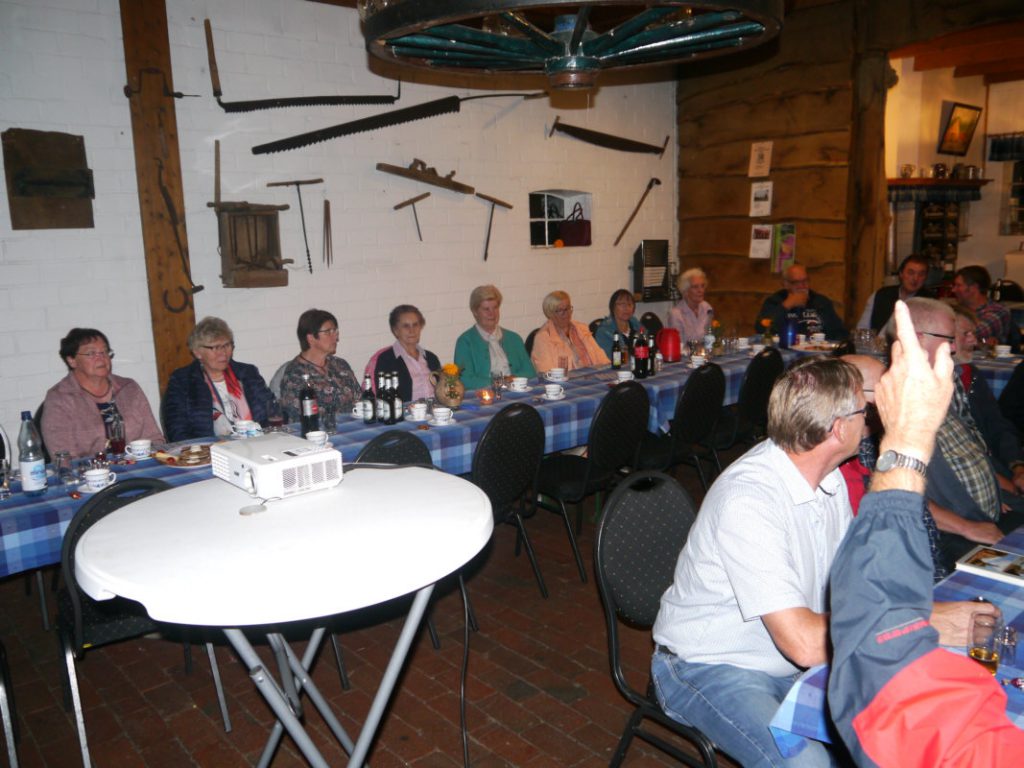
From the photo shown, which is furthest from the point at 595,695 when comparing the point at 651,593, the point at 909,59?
the point at 909,59

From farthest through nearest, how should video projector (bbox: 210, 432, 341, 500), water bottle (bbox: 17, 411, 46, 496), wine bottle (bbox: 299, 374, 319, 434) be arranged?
wine bottle (bbox: 299, 374, 319, 434)
water bottle (bbox: 17, 411, 46, 496)
video projector (bbox: 210, 432, 341, 500)

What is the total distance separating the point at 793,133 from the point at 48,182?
6.26m

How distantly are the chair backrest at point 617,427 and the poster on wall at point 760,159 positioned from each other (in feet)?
15.1

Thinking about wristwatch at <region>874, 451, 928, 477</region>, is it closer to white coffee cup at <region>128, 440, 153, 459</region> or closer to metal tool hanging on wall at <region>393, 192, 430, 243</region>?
white coffee cup at <region>128, 440, 153, 459</region>

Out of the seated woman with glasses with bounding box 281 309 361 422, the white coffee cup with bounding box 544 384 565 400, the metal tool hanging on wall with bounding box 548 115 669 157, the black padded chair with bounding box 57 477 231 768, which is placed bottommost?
the black padded chair with bounding box 57 477 231 768

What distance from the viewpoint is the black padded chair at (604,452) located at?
13.0ft

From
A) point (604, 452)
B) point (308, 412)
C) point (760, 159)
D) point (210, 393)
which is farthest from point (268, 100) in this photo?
point (760, 159)

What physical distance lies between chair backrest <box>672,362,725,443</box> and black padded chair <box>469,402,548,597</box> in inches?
41.6

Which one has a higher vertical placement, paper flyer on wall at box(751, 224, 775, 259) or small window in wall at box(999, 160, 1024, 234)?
small window in wall at box(999, 160, 1024, 234)

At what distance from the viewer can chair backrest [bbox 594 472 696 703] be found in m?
2.20

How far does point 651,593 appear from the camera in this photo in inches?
92.7

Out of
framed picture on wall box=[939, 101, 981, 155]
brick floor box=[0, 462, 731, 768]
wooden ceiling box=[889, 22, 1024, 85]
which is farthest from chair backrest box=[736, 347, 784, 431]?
framed picture on wall box=[939, 101, 981, 155]

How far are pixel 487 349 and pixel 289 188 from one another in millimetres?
1869

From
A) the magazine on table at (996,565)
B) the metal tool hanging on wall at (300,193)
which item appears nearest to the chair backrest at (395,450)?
the magazine on table at (996,565)
